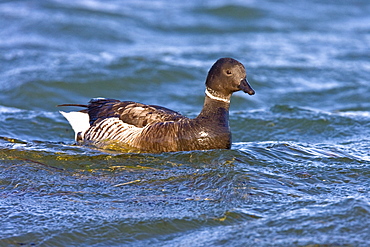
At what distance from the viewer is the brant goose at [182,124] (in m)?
7.98

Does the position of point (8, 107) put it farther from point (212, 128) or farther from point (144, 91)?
point (212, 128)

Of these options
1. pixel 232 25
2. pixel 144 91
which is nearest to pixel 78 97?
pixel 144 91

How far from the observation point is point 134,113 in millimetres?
8625

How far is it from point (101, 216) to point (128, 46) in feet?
36.8

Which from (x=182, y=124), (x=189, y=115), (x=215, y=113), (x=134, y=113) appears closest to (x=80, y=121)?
(x=134, y=113)

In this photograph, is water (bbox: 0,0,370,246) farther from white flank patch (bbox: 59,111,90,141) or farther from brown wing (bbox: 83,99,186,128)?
brown wing (bbox: 83,99,186,128)

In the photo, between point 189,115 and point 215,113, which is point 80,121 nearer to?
point 215,113

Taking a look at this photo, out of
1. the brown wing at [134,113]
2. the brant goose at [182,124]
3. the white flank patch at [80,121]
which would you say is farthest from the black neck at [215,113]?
the white flank patch at [80,121]

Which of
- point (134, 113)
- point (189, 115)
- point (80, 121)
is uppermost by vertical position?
point (134, 113)

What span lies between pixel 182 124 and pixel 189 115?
3834 mm

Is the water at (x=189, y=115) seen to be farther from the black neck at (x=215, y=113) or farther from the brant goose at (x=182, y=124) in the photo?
the black neck at (x=215, y=113)

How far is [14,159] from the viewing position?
7801 mm

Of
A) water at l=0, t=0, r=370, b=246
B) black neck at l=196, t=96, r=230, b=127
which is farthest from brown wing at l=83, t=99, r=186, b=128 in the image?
water at l=0, t=0, r=370, b=246

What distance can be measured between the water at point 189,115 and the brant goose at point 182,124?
207 millimetres
